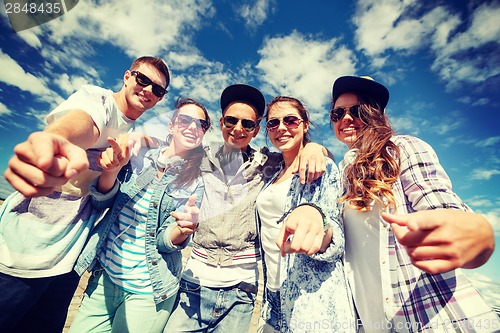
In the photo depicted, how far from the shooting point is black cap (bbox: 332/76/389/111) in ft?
7.37

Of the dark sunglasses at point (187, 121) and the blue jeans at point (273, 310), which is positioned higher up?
the dark sunglasses at point (187, 121)

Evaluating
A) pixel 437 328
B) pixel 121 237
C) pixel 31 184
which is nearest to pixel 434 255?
pixel 437 328

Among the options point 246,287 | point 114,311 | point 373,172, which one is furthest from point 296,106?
point 114,311

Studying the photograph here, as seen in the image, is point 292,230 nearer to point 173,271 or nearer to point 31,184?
point 31,184

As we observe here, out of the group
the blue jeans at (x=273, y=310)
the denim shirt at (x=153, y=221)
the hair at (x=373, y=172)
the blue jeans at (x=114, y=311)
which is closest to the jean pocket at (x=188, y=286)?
the denim shirt at (x=153, y=221)

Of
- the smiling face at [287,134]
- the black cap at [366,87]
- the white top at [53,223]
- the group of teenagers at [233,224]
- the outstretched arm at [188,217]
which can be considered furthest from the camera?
the smiling face at [287,134]

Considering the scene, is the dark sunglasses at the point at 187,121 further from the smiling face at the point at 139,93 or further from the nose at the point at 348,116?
the nose at the point at 348,116

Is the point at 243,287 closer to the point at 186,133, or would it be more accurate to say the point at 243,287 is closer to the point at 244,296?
the point at 244,296

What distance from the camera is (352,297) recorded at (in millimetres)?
1661

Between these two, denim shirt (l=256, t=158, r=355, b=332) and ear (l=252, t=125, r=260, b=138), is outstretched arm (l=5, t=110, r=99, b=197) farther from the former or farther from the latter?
ear (l=252, t=125, r=260, b=138)

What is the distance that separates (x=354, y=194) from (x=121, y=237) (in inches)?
89.8

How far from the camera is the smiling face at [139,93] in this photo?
2.59 meters

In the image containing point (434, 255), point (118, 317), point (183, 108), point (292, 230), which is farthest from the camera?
point (183, 108)

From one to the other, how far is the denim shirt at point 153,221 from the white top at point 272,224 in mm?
807
